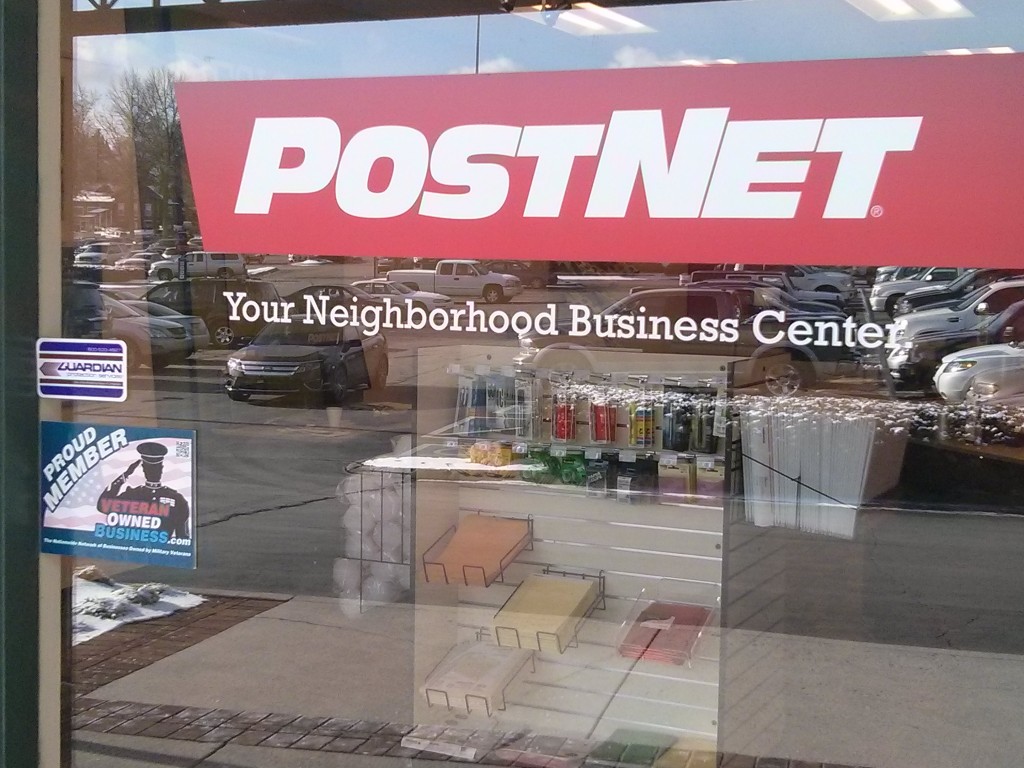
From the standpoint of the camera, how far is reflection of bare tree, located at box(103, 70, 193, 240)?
268 centimetres

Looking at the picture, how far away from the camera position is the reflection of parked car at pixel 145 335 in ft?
8.36

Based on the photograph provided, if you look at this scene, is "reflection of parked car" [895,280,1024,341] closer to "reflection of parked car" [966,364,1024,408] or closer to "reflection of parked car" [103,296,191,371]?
"reflection of parked car" [966,364,1024,408]

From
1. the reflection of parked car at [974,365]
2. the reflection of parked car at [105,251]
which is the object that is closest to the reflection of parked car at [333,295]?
the reflection of parked car at [105,251]

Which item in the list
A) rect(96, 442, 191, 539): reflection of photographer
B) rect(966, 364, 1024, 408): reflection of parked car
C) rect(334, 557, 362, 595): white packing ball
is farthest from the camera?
rect(966, 364, 1024, 408): reflection of parked car

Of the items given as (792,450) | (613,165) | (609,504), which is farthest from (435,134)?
(792,450)

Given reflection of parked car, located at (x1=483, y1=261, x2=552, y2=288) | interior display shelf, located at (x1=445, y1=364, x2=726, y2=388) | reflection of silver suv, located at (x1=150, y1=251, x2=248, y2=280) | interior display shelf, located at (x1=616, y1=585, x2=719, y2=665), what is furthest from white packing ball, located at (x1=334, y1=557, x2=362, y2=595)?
reflection of parked car, located at (x1=483, y1=261, x2=552, y2=288)

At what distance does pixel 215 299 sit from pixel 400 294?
0.69m

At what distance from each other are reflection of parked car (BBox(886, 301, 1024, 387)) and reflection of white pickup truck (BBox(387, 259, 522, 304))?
12.8ft

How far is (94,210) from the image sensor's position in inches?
104

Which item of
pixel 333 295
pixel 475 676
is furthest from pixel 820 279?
pixel 475 676

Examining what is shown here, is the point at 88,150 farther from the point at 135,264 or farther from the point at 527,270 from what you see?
the point at 527,270

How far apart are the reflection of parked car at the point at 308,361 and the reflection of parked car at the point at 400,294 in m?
0.26

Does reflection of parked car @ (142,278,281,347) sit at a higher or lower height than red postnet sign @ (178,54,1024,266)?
lower

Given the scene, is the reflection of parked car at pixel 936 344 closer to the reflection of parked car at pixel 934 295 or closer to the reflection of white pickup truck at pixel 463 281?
the reflection of parked car at pixel 934 295
